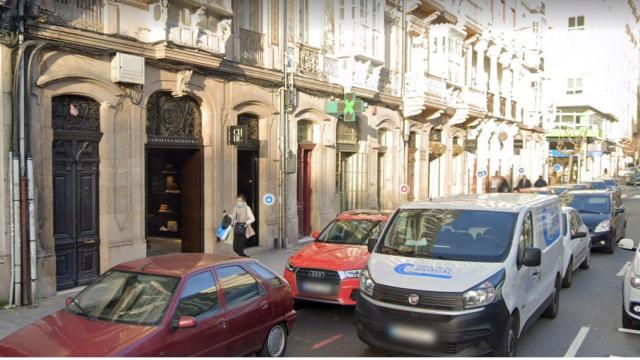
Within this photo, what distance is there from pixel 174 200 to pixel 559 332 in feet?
34.3

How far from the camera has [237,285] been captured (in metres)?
6.42

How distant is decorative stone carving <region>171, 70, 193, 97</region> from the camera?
1222 centimetres

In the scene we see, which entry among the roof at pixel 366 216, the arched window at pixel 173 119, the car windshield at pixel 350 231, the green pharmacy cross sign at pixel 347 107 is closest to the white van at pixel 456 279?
the car windshield at pixel 350 231

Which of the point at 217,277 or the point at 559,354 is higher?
the point at 217,277

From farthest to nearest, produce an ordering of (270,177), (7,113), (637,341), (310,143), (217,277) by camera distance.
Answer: (310,143) → (270,177) → (7,113) → (637,341) → (217,277)

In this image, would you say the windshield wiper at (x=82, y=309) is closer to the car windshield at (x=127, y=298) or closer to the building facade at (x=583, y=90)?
the car windshield at (x=127, y=298)

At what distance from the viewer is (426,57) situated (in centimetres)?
2348

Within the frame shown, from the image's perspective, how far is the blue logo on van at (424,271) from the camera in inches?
250

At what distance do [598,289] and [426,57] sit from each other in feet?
47.6

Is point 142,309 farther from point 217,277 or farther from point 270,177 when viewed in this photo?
point 270,177

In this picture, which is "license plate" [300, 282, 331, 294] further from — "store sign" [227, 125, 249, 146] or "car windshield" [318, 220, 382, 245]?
"store sign" [227, 125, 249, 146]

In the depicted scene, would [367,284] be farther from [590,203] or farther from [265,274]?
[590,203]

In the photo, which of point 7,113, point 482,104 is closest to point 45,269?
point 7,113

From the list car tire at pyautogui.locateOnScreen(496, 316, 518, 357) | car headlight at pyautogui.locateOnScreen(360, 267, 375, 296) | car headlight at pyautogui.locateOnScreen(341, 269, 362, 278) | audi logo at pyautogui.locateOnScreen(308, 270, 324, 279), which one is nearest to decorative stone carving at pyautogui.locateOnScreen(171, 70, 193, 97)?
audi logo at pyautogui.locateOnScreen(308, 270, 324, 279)
